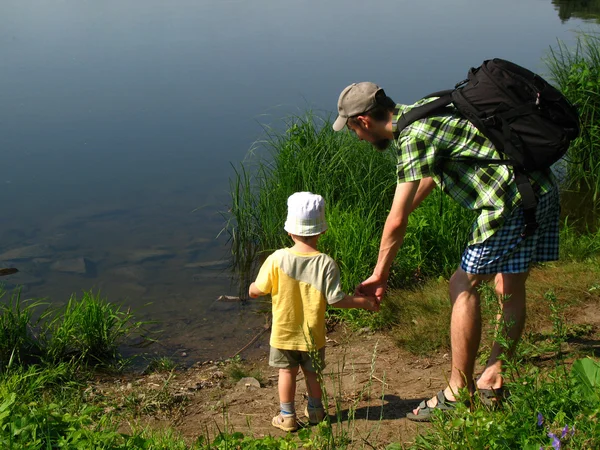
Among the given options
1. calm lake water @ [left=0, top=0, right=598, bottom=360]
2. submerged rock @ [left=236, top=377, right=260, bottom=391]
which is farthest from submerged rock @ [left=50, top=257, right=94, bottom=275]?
submerged rock @ [left=236, top=377, right=260, bottom=391]

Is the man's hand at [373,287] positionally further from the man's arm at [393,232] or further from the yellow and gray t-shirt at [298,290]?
the yellow and gray t-shirt at [298,290]

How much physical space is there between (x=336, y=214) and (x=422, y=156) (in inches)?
118

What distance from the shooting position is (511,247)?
3.39 m

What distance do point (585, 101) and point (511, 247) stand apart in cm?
486

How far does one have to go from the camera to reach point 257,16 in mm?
16953

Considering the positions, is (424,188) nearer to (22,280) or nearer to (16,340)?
(16,340)

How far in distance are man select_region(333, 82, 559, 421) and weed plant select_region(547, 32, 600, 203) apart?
13.8 feet

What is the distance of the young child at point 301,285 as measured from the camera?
137 inches

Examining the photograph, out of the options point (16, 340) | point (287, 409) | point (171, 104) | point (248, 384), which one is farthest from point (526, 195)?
point (171, 104)

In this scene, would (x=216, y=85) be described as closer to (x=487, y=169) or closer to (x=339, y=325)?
(x=339, y=325)

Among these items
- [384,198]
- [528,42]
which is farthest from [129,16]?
[384,198]

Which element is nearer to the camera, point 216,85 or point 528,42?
point 216,85

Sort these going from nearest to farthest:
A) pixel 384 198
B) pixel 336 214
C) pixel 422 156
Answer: pixel 422 156, pixel 336 214, pixel 384 198

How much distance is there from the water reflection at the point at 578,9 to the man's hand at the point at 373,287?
46.2 feet
